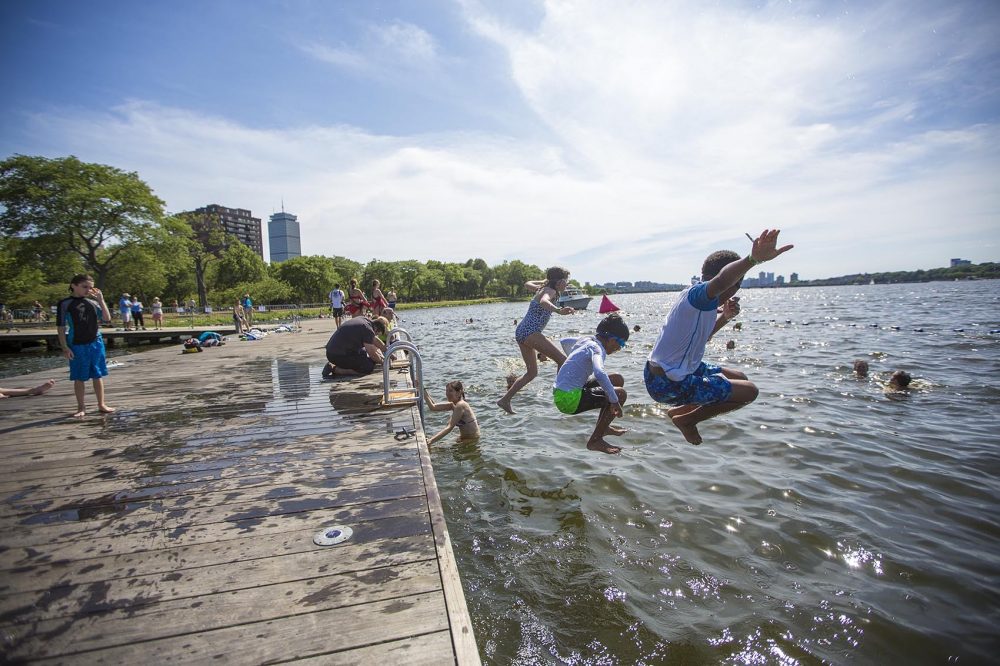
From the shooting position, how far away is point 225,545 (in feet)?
10.8

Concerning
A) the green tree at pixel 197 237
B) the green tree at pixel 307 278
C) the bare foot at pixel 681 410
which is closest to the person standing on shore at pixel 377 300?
the bare foot at pixel 681 410

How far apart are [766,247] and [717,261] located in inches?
26.2

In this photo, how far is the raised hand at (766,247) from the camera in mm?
3758

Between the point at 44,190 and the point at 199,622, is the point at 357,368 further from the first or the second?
the point at 44,190

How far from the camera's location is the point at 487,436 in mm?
9180

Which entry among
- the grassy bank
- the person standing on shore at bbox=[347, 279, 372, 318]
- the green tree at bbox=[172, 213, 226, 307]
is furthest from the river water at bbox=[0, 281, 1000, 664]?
the green tree at bbox=[172, 213, 226, 307]

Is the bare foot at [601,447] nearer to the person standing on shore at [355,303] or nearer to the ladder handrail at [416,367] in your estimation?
the ladder handrail at [416,367]

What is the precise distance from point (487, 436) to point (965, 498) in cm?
728

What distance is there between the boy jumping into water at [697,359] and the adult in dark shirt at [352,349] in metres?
6.95

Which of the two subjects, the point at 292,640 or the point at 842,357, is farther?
the point at 842,357

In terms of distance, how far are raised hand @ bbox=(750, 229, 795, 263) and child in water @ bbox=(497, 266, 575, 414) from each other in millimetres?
3242

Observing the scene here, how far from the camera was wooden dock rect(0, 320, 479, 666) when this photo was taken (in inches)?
94.8

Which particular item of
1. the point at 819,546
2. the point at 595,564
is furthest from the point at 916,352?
the point at 595,564

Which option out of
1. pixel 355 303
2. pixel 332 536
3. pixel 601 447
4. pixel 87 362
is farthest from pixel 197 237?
pixel 332 536
